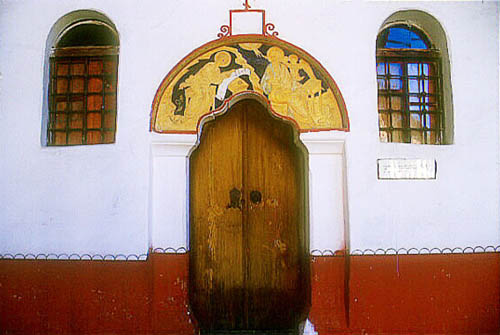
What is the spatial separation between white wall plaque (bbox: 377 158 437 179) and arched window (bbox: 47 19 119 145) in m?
2.73

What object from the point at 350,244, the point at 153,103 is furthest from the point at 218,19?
the point at 350,244

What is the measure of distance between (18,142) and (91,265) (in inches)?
55.9

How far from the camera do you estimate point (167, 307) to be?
3.96m

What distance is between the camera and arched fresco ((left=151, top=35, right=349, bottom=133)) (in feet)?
13.5

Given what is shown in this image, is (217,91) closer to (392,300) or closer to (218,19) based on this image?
(218,19)

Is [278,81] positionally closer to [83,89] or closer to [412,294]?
[83,89]

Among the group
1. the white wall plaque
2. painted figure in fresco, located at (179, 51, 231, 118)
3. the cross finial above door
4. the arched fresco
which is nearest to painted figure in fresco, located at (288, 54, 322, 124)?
the arched fresco

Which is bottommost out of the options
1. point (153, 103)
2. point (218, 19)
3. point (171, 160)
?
point (171, 160)

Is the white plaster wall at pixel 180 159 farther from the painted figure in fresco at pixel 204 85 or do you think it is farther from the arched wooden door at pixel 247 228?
the arched wooden door at pixel 247 228

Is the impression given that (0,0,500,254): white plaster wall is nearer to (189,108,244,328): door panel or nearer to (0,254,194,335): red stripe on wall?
(0,254,194,335): red stripe on wall

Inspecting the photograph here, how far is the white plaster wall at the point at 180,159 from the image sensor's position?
13.2ft

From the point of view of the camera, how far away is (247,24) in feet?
13.7

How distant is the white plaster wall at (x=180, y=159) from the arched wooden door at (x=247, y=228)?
15.6 inches

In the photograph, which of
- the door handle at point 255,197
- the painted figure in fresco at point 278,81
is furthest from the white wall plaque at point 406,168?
the door handle at point 255,197
